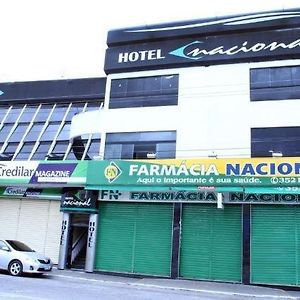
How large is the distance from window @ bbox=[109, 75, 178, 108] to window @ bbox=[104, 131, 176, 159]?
1.56m

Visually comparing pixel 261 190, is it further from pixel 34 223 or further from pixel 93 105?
pixel 93 105

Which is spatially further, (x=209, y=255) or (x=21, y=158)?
(x=21, y=158)

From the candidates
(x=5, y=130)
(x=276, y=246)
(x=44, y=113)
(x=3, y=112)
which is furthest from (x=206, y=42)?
(x=3, y=112)

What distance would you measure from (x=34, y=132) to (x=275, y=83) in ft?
45.0

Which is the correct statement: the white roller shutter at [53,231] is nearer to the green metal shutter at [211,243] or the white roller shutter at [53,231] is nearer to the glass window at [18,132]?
the glass window at [18,132]

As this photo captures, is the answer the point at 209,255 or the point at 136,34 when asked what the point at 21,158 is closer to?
the point at 136,34

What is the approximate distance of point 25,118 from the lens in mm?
27203

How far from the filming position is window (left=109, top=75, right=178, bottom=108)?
868 inches

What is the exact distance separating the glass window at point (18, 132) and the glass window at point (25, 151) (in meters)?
0.85

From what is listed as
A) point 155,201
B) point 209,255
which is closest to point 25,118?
point 155,201

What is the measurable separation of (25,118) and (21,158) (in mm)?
3466

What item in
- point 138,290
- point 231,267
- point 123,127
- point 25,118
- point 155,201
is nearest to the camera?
point 138,290

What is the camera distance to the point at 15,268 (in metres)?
17.2

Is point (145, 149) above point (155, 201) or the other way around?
above
